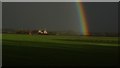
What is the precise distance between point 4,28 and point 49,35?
508 centimetres

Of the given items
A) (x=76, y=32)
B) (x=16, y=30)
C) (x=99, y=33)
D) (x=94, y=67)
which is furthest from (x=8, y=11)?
(x=94, y=67)

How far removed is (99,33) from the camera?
25.3m

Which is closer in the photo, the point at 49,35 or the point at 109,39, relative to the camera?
the point at 109,39

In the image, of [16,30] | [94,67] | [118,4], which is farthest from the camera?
[16,30]

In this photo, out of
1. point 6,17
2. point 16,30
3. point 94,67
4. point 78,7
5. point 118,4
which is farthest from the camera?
point 6,17

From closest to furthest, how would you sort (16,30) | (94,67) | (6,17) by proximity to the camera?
1. (94,67)
2. (16,30)
3. (6,17)

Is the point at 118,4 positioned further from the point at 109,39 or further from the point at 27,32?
the point at 27,32

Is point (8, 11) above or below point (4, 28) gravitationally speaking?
above

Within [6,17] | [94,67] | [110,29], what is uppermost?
[6,17]

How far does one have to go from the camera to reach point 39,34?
88.2 ft

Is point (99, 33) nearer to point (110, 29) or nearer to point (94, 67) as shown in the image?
point (110, 29)

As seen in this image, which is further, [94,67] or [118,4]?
[118,4]

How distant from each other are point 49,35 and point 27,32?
2835 mm

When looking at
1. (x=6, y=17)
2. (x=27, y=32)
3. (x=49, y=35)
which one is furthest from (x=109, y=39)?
(x=6, y=17)
